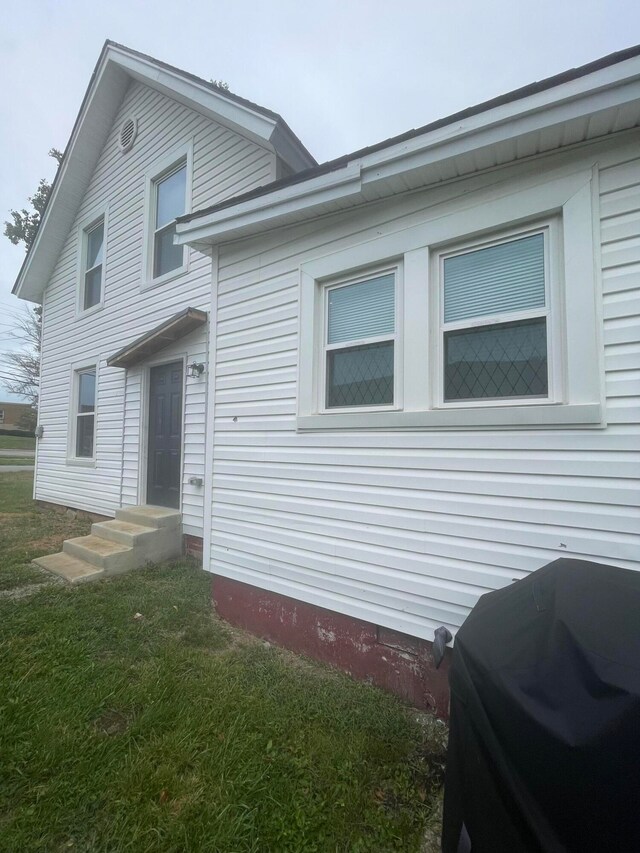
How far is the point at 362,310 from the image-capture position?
3180 millimetres

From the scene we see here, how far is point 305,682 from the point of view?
9.28 feet

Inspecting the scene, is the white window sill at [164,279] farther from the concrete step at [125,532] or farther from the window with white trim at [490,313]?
the concrete step at [125,532]

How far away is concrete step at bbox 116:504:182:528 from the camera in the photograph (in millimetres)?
5414

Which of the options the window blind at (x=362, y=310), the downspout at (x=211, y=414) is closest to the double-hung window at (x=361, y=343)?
the window blind at (x=362, y=310)

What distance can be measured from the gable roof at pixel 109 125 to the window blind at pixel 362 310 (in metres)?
2.63

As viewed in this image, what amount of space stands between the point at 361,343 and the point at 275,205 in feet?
4.56

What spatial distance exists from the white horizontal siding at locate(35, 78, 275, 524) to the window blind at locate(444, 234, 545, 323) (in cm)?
341

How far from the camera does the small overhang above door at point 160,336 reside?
5373mm

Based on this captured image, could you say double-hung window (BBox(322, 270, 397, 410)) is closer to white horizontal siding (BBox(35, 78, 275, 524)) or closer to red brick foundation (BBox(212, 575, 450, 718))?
red brick foundation (BBox(212, 575, 450, 718))

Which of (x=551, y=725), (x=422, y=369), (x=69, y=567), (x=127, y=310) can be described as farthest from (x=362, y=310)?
(x=127, y=310)

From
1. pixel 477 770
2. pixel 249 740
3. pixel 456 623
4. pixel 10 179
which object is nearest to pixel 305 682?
pixel 249 740

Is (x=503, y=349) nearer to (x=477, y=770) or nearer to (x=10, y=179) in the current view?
(x=477, y=770)

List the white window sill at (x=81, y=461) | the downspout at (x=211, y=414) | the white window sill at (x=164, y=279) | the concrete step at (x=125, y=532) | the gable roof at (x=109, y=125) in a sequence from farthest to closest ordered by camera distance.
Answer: the white window sill at (x=81, y=461), the white window sill at (x=164, y=279), the concrete step at (x=125, y=532), the gable roof at (x=109, y=125), the downspout at (x=211, y=414)

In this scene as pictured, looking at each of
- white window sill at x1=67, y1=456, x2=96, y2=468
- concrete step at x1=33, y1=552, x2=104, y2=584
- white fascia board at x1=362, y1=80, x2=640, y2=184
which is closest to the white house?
white fascia board at x1=362, y1=80, x2=640, y2=184
